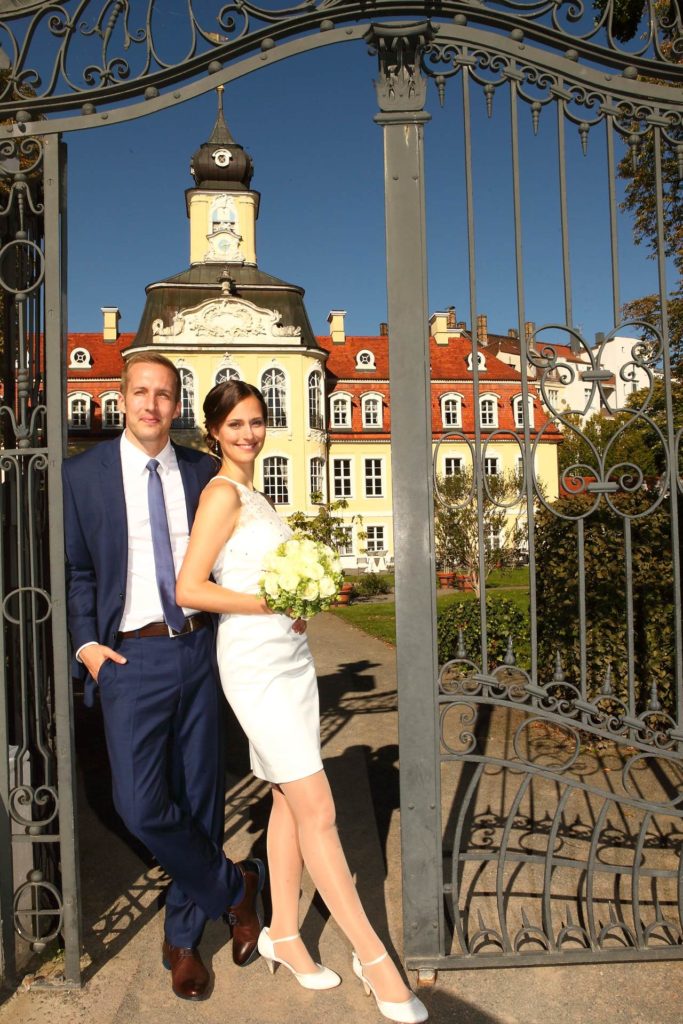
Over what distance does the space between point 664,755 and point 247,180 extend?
38.4 meters

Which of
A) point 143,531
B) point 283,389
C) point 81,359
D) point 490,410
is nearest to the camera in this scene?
point 143,531

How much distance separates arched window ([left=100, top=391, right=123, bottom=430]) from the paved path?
30.6 meters

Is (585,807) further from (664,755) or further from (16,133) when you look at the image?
(16,133)

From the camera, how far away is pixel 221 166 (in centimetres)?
3616

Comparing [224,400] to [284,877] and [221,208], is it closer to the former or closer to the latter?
[284,877]

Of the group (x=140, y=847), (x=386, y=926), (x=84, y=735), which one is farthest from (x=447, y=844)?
(x=84, y=735)

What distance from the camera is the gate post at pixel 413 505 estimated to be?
321cm

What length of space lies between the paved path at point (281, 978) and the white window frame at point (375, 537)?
2914 cm

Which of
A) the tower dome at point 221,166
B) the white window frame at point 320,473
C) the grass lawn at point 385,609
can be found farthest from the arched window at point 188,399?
the grass lawn at point 385,609

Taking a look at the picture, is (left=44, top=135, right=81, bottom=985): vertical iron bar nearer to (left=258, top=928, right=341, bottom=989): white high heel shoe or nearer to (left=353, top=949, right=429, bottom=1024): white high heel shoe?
(left=258, top=928, right=341, bottom=989): white high heel shoe

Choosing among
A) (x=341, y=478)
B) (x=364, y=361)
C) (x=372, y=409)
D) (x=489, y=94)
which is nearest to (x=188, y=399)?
(x=341, y=478)

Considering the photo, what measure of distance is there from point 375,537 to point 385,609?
57.5ft

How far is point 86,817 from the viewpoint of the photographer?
16.4 ft

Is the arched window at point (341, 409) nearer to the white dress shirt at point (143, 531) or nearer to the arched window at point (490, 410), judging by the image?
the arched window at point (490, 410)
